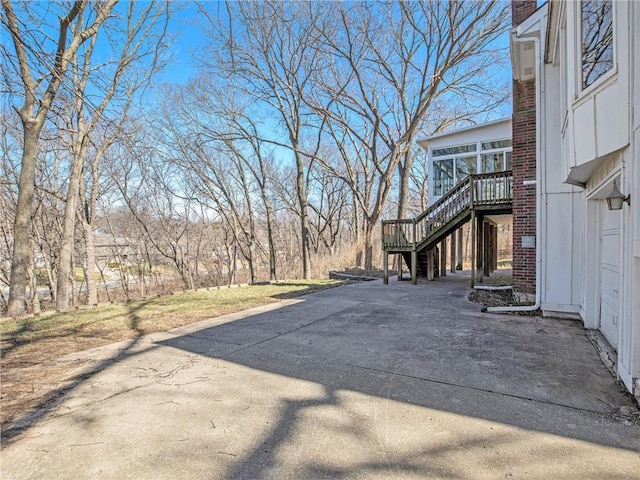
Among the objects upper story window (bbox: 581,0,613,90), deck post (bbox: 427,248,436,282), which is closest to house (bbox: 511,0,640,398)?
upper story window (bbox: 581,0,613,90)

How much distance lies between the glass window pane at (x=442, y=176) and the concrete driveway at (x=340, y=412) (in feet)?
30.1

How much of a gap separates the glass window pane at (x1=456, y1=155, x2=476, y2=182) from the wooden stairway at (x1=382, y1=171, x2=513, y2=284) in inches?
113

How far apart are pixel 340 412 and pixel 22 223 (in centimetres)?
882

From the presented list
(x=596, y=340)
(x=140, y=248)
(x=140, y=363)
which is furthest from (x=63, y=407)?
(x=140, y=248)

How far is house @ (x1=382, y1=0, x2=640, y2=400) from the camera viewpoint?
3.04 metres

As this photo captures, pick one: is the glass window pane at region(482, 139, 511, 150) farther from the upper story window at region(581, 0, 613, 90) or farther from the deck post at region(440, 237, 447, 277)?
the upper story window at region(581, 0, 613, 90)

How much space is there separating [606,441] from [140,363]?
4.40 meters

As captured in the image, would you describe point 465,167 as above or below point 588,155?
above

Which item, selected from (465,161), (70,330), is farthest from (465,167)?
(70,330)

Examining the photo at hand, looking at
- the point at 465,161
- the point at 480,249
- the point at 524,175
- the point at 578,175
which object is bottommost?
the point at 480,249

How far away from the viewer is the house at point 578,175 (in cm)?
304

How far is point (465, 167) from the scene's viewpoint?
523 inches

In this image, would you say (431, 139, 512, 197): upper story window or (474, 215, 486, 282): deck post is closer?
(474, 215, 486, 282): deck post

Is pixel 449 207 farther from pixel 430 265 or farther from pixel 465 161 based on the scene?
pixel 465 161
